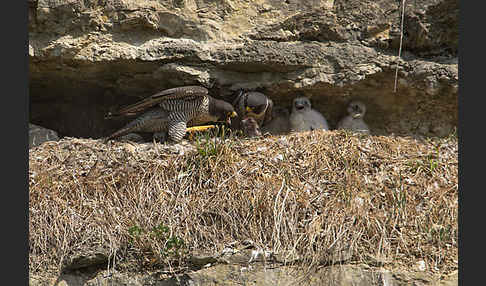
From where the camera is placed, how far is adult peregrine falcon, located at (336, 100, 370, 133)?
7.70 m

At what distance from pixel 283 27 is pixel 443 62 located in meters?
1.98

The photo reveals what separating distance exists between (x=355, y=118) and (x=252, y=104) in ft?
4.55

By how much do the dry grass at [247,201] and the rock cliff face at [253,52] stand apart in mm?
945

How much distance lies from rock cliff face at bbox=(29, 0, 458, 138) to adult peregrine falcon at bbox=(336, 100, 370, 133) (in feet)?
0.37

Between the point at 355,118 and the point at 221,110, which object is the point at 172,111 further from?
the point at 355,118

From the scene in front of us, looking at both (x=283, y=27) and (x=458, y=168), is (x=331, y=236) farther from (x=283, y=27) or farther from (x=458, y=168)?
(x=283, y=27)

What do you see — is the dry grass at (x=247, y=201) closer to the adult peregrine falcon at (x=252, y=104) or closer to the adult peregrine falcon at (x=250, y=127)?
the adult peregrine falcon at (x=250, y=127)

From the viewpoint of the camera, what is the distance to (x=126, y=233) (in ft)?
18.2

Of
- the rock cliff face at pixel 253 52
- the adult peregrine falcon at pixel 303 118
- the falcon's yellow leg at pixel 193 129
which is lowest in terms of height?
the falcon's yellow leg at pixel 193 129

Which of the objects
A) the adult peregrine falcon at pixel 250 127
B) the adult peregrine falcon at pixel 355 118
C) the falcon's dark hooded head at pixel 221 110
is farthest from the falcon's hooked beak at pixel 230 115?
the adult peregrine falcon at pixel 355 118

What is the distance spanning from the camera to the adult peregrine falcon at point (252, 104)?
23.9ft

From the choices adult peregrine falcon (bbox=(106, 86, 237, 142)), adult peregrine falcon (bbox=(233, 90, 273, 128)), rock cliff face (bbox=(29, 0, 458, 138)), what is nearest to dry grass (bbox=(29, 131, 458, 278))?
adult peregrine falcon (bbox=(106, 86, 237, 142))

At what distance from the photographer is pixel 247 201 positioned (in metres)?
5.76

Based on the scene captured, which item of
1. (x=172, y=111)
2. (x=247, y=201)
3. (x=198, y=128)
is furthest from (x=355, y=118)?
(x=247, y=201)
